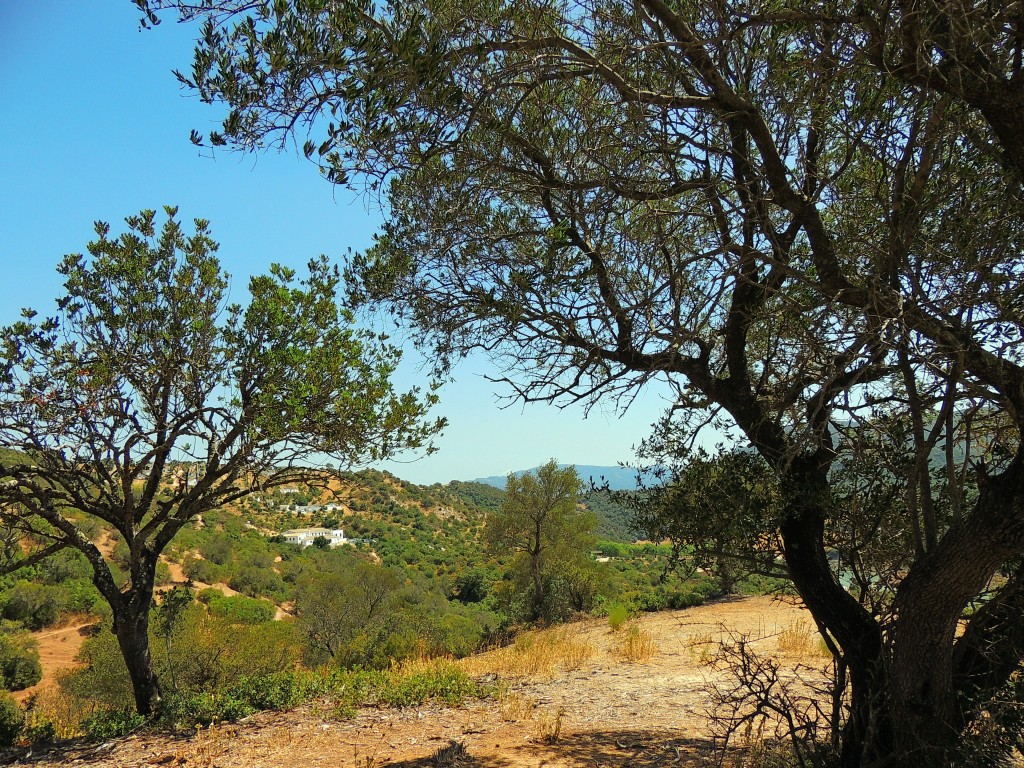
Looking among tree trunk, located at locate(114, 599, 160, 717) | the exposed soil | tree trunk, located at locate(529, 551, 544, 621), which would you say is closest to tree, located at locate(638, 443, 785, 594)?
tree trunk, located at locate(114, 599, 160, 717)

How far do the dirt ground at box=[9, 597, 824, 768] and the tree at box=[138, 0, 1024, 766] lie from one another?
2.12m

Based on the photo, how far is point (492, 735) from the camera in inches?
273

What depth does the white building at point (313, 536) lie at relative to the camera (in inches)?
2101

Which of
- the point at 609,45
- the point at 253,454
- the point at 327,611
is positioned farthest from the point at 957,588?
the point at 327,611

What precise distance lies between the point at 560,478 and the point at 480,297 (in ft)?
63.4

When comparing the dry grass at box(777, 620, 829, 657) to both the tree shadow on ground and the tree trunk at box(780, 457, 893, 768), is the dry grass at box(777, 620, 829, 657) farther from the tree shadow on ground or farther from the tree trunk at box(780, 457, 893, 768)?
the tree trunk at box(780, 457, 893, 768)

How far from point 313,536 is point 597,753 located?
55.5 metres

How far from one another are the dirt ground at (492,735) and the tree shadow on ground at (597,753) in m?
0.01

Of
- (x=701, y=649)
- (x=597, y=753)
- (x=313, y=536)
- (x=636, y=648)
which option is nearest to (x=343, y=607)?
(x=636, y=648)

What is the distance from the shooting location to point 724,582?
15.9 ft

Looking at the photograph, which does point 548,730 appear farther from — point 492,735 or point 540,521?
point 540,521

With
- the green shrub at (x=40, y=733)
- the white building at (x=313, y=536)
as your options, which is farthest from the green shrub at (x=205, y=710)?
the white building at (x=313, y=536)

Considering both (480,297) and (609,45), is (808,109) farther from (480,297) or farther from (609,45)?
(480,297)

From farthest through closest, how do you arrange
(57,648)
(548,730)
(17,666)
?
1. (57,648)
2. (17,666)
3. (548,730)
